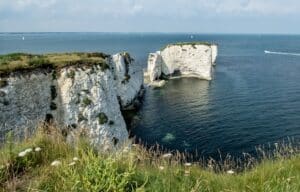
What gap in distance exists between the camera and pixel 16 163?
28.9 ft

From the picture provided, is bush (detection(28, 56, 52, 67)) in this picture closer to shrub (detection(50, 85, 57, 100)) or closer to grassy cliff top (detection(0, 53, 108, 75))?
grassy cliff top (detection(0, 53, 108, 75))

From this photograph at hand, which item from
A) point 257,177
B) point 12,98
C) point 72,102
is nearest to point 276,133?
point 72,102

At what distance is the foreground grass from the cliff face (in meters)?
26.0

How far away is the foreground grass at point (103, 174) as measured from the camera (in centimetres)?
714

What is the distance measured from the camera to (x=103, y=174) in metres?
6.98

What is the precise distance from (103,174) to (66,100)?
107ft

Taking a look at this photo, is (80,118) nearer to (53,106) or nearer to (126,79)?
(53,106)

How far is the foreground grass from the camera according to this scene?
23.4 feet

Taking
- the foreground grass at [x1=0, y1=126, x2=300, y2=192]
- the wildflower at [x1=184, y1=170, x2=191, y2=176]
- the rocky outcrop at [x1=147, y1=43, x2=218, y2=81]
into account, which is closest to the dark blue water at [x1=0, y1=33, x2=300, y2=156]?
the rocky outcrop at [x1=147, y1=43, x2=218, y2=81]

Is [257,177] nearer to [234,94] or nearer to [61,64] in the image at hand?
[61,64]

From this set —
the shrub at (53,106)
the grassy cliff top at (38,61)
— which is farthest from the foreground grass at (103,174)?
the shrub at (53,106)

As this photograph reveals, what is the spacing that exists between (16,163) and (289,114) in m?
58.2

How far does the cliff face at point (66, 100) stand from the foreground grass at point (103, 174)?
2595cm

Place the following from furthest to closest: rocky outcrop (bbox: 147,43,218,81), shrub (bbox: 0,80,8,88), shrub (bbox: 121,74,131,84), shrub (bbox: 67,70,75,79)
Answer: rocky outcrop (bbox: 147,43,218,81), shrub (bbox: 121,74,131,84), shrub (bbox: 67,70,75,79), shrub (bbox: 0,80,8,88)
